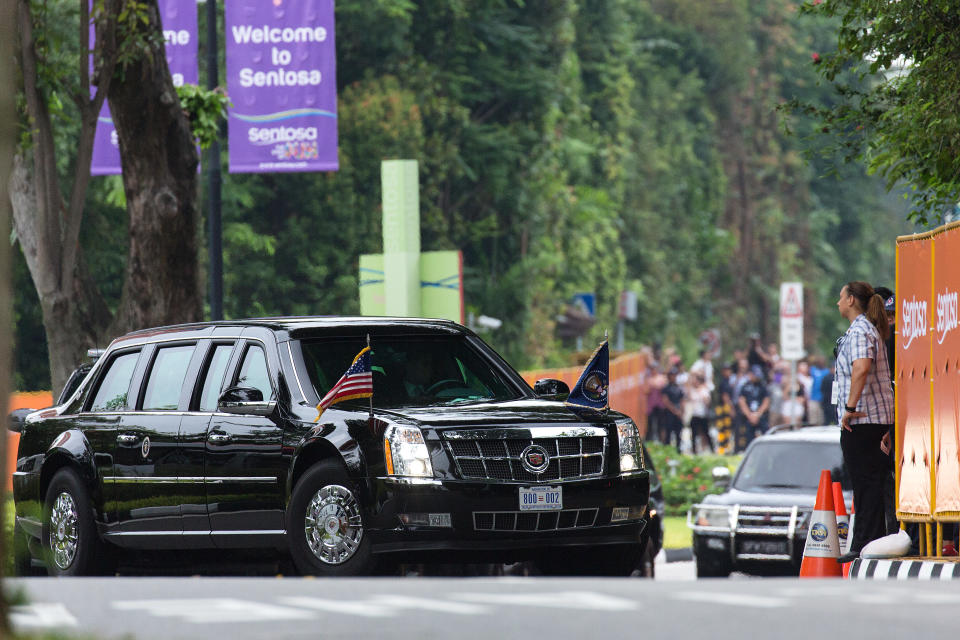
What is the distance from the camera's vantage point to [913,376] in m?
12.3

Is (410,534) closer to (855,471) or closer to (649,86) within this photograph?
(855,471)

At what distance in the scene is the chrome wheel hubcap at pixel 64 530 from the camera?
12625 millimetres

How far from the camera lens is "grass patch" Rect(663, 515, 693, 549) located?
22.6 metres

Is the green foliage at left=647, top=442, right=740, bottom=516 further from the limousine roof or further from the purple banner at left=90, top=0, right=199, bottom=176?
the limousine roof

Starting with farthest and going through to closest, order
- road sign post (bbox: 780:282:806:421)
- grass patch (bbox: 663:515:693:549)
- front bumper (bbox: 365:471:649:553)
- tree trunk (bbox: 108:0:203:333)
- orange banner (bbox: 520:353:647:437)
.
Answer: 1. orange banner (bbox: 520:353:647:437)
2. road sign post (bbox: 780:282:806:421)
3. grass patch (bbox: 663:515:693:549)
4. tree trunk (bbox: 108:0:203:333)
5. front bumper (bbox: 365:471:649:553)

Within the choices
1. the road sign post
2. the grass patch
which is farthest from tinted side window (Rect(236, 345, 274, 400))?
the road sign post

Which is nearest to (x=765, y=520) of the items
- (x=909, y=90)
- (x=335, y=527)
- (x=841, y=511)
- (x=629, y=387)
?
(x=841, y=511)

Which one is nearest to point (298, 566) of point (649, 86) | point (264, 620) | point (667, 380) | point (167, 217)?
point (264, 620)

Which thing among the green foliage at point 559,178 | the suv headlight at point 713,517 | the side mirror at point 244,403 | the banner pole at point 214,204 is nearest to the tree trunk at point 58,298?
the banner pole at point 214,204

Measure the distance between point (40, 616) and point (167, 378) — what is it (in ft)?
17.7

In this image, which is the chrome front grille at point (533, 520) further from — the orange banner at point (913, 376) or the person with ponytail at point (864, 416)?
the person with ponytail at point (864, 416)

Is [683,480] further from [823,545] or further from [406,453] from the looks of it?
[406,453]

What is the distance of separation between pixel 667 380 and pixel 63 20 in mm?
13290

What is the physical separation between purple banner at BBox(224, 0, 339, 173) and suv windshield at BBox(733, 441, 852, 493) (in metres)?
5.56
